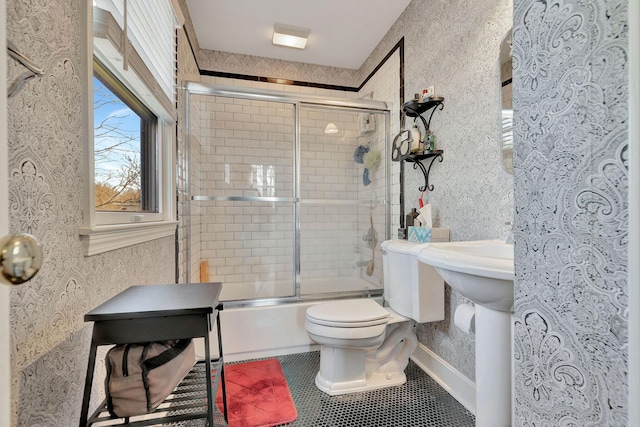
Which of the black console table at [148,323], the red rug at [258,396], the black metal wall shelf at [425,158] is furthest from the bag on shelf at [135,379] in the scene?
the black metal wall shelf at [425,158]

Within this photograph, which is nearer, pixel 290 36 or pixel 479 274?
pixel 479 274

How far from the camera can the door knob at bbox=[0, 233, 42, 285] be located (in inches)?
12.7

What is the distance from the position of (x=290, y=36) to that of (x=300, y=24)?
0.15 m

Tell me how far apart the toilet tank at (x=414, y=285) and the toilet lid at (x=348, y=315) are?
15cm

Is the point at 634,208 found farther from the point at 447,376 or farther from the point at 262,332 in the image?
the point at 262,332

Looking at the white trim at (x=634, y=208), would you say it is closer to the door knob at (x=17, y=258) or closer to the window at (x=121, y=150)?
the door knob at (x=17, y=258)

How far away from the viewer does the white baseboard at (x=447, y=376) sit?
153 centimetres

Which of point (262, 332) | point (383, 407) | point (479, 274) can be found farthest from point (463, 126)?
point (262, 332)

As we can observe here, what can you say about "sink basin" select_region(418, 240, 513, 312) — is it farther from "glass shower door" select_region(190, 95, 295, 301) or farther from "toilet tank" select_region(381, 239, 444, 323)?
"glass shower door" select_region(190, 95, 295, 301)

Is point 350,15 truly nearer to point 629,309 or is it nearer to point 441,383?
point 629,309

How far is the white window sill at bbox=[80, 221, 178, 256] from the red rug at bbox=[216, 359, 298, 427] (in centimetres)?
99

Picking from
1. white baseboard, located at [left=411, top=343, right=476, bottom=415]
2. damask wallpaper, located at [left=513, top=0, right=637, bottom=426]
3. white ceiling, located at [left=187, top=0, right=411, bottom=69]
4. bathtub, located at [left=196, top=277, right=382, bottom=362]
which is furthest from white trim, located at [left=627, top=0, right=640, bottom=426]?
white ceiling, located at [left=187, top=0, right=411, bottom=69]

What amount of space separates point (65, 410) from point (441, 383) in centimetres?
177

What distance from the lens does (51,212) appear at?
714 mm
